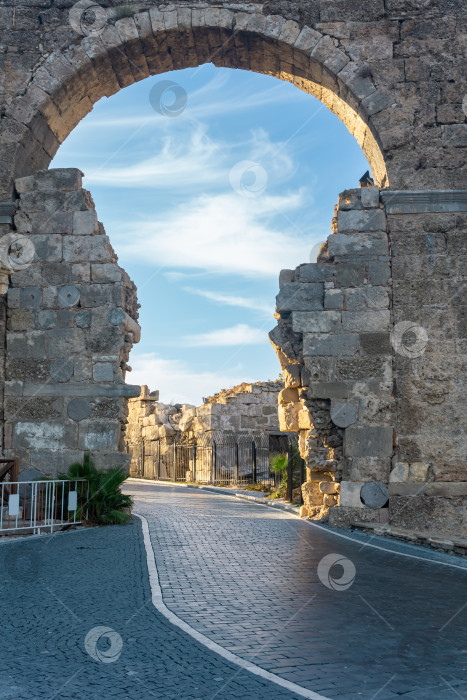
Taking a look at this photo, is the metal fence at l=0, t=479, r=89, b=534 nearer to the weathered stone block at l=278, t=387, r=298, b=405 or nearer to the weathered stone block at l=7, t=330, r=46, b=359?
the weathered stone block at l=7, t=330, r=46, b=359

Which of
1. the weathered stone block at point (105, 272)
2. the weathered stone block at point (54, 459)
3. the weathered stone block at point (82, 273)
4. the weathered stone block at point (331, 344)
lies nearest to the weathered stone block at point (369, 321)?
the weathered stone block at point (331, 344)

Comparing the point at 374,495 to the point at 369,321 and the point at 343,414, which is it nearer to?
the point at 343,414

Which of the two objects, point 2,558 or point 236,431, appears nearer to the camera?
point 2,558

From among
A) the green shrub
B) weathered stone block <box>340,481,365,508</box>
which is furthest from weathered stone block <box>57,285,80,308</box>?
weathered stone block <box>340,481,365,508</box>

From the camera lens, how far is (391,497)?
10711mm

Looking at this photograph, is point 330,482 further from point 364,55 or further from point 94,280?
point 364,55

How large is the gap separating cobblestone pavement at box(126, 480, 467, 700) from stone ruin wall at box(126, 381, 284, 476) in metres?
11.8

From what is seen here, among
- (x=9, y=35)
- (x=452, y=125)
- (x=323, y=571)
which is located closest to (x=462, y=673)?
(x=323, y=571)

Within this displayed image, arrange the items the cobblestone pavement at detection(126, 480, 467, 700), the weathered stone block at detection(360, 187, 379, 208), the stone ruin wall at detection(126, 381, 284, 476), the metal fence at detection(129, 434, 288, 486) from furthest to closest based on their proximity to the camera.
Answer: the stone ruin wall at detection(126, 381, 284, 476), the metal fence at detection(129, 434, 288, 486), the weathered stone block at detection(360, 187, 379, 208), the cobblestone pavement at detection(126, 480, 467, 700)

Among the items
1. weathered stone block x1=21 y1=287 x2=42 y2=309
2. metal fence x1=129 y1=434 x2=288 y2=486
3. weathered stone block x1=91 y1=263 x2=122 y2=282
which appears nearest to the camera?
weathered stone block x1=91 y1=263 x2=122 y2=282

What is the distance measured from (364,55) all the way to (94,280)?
5.63 metres

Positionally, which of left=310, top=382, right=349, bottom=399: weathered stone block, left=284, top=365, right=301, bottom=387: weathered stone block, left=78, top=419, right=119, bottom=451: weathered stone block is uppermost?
left=284, top=365, right=301, bottom=387: weathered stone block

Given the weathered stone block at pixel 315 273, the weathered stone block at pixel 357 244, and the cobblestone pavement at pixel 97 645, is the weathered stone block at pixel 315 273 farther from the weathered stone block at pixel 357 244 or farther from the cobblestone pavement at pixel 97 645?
the cobblestone pavement at pixel 97 645

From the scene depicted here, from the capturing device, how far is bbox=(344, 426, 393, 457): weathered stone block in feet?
35.4
